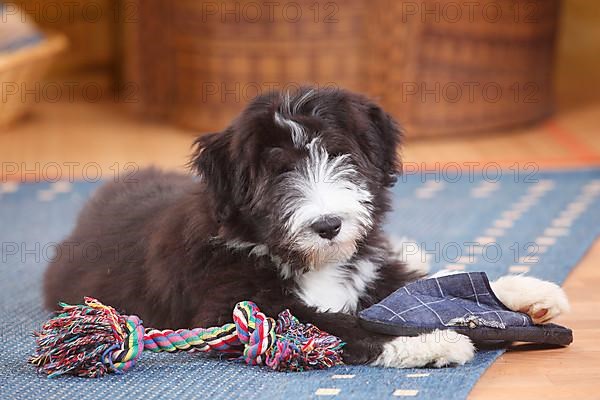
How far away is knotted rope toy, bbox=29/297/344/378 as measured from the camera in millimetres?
2934

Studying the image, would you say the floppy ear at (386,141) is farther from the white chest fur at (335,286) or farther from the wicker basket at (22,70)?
the wicker basket at (22,70)

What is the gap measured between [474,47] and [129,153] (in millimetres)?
2403

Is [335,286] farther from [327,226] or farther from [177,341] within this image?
[177,341]

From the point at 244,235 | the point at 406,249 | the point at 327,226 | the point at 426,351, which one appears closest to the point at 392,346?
the point at 426,351

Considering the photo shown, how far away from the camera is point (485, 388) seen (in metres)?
2.87

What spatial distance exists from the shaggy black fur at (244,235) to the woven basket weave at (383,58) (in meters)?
3.44

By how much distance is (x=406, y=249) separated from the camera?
13.3 feet

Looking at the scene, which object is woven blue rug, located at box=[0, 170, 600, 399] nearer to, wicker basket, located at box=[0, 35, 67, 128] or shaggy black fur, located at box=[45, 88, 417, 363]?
shaggy black fur, located at box=[45, 88, 417, 363]

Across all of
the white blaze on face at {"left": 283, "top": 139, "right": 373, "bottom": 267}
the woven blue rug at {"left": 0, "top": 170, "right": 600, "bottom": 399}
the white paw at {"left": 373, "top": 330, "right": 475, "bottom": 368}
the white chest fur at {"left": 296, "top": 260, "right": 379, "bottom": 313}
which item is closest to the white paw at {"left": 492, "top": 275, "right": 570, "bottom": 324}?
the woven blue rug at {"left": 0, "top": 170, "right": 600, "bottom": 399}

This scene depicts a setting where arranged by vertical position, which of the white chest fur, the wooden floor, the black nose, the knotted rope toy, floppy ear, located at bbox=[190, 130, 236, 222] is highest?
floppy ear, located at bbox=[190, 130, 236, 222]

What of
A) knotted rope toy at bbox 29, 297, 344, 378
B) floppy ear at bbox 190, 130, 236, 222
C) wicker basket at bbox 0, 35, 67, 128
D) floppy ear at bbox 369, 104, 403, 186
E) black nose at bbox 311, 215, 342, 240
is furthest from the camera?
wicker basket at bbox 0, 35, 67, 128

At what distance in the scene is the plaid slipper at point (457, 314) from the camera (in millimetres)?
2982

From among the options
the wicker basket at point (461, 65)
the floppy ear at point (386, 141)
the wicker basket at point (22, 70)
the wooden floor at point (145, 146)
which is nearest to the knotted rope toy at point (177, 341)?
the floppy ear at point (386, 141)

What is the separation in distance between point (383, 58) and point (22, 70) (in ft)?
8.76
